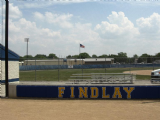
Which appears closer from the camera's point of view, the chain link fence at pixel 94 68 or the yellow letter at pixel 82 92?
the yellow letter at pixel 82 92

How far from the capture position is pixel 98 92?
11008 mm

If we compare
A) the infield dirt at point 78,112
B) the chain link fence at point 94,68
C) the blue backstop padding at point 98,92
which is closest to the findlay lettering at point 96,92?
the blue backstop padding at point 98,92

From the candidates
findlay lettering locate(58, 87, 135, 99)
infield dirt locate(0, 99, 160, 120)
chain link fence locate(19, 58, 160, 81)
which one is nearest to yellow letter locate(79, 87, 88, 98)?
findlay lettering locate(58, 87, 135, 99)

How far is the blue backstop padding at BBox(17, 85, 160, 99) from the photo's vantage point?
10.9 meters

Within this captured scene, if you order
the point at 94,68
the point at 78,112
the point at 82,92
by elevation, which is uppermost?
the point at 94,68

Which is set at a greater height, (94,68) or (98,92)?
(94,68)

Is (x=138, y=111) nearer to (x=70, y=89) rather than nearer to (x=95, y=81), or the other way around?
(x=70, y=89)

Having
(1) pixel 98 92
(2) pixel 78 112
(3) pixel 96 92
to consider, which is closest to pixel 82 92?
(3) pixel 96 92

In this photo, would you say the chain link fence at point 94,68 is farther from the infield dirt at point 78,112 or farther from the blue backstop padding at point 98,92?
the infield dirt at point 78,112

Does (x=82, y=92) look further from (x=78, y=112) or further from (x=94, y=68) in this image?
(x=94, y=68)

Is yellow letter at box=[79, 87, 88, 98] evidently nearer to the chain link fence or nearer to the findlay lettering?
the findlay lettering

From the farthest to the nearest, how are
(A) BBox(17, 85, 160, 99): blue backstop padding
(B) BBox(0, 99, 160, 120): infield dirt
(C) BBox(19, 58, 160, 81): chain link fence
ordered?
(C) BBox(19, 58, 160, 81): chain link fence < (A) BBox(17, 85, 160, 99): blue backstop padding < (B) BBox(0, 99, 160, 120): infield dirt

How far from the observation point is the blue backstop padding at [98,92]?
35.7ft

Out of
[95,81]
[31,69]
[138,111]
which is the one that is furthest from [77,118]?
[31,69]
